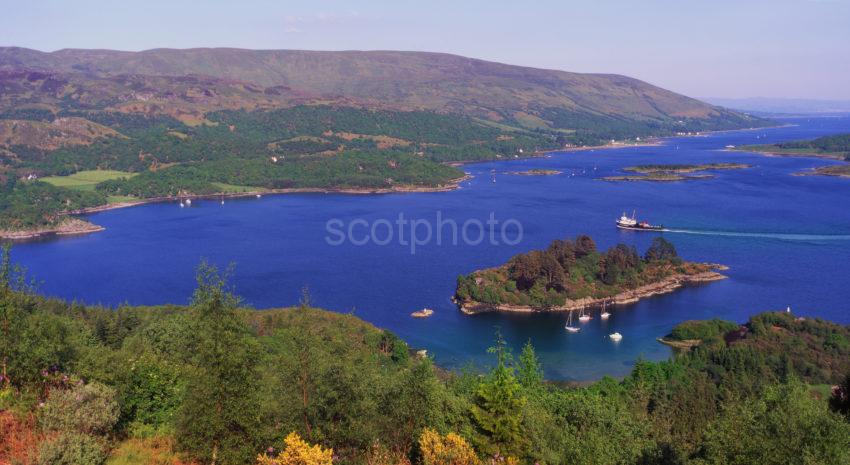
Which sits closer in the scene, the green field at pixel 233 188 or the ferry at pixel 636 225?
the ferry at pixel 636 225

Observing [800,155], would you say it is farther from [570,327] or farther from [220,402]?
[220,402]

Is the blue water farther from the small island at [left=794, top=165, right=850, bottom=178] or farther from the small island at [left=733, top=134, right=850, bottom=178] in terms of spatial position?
the small island at [left=733, top=134, right=850, bottom=178]

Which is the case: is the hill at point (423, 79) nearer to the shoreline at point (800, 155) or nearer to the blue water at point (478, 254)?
the shoreline at point (800, 155)

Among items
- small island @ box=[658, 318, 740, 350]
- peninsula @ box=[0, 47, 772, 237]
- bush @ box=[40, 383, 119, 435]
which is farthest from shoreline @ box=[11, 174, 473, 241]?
bush @ box=[40, 383, 119, 435]

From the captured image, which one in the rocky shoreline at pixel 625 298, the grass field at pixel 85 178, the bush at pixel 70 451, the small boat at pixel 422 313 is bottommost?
the small boat at pixel 422 313

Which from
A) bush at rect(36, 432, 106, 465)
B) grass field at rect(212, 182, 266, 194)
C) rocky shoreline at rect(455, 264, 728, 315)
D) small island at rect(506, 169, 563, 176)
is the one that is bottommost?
rocky shoreline at rect(455, 264, 728, 315)

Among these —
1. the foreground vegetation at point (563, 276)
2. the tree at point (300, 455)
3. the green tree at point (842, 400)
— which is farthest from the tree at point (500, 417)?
the foreground vegetation at point (563, 276)

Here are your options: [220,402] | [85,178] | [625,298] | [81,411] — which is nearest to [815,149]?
[625,298]
